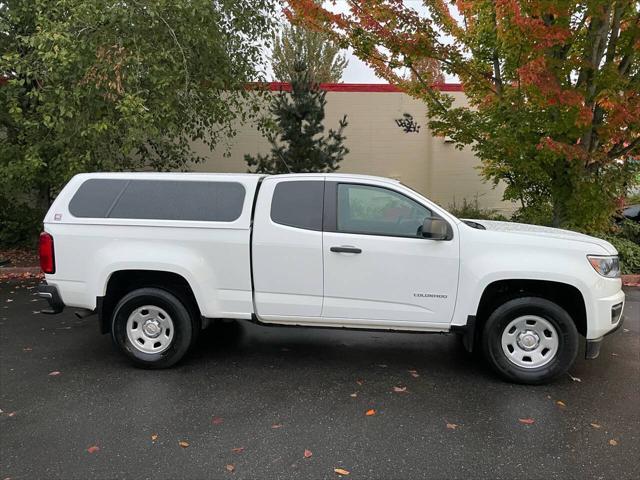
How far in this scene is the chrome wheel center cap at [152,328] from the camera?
4906 mm

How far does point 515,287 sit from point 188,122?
6913 millimetres

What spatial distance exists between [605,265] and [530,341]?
92 centimetres

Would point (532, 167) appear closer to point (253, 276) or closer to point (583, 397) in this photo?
point (583, 397)

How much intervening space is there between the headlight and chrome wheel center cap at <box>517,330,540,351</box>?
0.77 meters

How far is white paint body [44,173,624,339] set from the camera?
4.43m

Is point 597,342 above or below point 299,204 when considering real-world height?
below

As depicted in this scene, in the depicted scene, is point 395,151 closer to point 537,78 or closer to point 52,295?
point 537,78

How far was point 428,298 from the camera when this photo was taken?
14.9ft

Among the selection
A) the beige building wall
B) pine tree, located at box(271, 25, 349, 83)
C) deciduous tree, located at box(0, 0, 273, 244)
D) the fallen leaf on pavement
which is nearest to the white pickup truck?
the fallen leaf on pavement

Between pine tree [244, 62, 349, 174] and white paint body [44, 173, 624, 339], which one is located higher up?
pine tree [244, 62, 349, 174]

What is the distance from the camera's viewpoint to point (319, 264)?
15.2ft

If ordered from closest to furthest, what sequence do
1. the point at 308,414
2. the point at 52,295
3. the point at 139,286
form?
the point at 308,414 < the point at 52,295 < the point at 139,286

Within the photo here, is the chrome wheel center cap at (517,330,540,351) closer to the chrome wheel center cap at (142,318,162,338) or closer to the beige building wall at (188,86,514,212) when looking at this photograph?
the chrome wheel center cap at (142,318,162,338)

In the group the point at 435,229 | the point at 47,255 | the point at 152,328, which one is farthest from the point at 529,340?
the point at 47,255
